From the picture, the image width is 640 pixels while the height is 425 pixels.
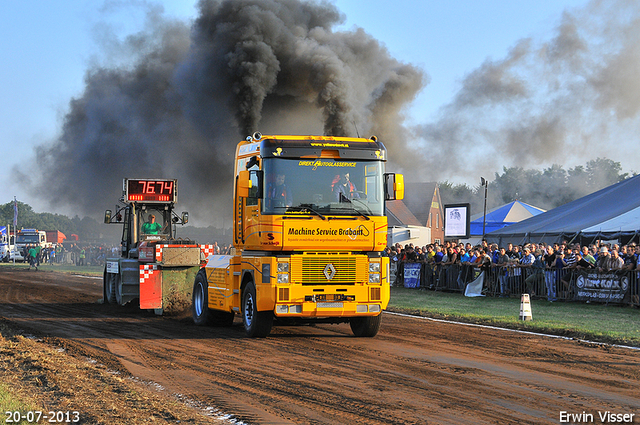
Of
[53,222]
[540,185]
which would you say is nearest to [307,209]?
[540,185]

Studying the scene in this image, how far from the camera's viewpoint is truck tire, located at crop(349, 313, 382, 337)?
1145cm

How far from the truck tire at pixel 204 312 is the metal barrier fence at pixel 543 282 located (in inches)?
386

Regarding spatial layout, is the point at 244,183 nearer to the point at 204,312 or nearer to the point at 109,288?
the point at 204,312

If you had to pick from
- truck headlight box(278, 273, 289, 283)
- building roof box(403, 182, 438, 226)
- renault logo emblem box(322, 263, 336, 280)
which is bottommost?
truck headlight box(278, 273, 289, 283)

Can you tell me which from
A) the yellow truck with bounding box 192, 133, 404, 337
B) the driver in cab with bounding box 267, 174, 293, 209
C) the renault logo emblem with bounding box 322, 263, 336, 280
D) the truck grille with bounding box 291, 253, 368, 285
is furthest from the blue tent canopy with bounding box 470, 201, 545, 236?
the driver in cab with bounding box 267, 174, 293, 209

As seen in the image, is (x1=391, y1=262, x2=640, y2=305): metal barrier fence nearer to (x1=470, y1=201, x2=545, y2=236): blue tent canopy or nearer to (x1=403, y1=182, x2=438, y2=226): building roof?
(x1=470, y1=201, x2=545, y2=236): blue tent canopy

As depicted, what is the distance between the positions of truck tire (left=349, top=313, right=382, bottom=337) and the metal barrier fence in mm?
8300

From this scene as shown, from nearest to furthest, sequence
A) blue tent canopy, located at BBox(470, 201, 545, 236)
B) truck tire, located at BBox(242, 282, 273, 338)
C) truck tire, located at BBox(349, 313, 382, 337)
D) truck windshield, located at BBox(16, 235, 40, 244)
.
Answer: truck tire, located at BBox(242, 282, 273, 338) < truck tire, located at BBox(349, 313, 382, 337) < blue tent canopy, located at BBox(470, 201, 545, 236) < truck windshield, located at BBox(16, 235, 40, 244)

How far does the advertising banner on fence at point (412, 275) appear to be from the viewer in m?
24.8

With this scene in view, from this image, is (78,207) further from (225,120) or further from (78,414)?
(78,414)

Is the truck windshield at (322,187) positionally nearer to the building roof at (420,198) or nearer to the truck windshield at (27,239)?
the truck windshield at (27,239)

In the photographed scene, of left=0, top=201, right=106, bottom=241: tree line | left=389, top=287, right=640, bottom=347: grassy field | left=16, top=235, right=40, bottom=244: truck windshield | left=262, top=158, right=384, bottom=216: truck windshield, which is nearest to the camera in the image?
left=262, top=158, right=384, bottom=216: truck windshield

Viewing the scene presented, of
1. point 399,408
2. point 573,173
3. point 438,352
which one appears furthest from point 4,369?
point 573,173

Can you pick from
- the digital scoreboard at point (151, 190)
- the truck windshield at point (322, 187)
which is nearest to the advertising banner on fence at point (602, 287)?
the truck windshield at point (322, 187)
